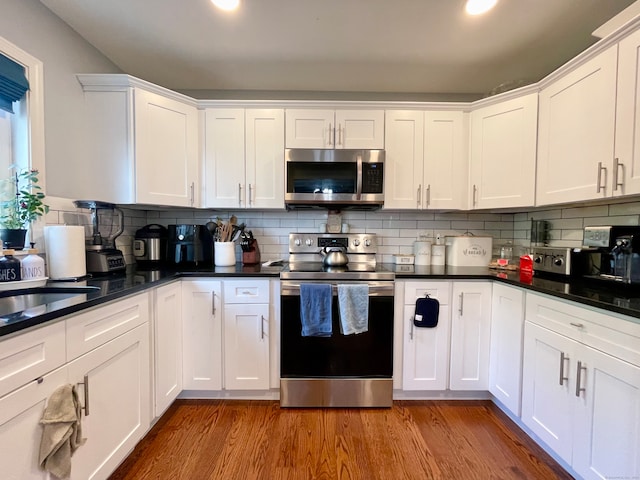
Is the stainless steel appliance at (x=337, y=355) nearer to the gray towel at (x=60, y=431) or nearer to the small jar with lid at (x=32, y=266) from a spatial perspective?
the gray towel at (x=60, y=431)

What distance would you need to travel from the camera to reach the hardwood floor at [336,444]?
1.50 metres

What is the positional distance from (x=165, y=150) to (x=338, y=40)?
1411 mm

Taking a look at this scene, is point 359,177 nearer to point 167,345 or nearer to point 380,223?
point 380,223

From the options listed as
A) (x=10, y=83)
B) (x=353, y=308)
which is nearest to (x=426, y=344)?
(x=353, y=308)

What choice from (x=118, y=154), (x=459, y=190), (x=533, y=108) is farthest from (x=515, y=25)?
(x=118, y=154)

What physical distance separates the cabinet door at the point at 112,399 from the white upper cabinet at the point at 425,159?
75.5 inches

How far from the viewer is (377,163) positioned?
2223 millimetres

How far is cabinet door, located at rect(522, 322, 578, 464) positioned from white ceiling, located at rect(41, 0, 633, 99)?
5.88 ft

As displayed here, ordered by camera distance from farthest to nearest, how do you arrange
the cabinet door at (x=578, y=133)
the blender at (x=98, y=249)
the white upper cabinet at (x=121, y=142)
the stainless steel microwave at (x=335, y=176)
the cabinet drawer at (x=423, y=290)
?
the stainless steel microwave at (x=335, y=176) < the cabinet drawer at (x=423, y=290) < the white upper cabinet at (x=121, y=142) < the blender at (x=98, y=249) < the cabinet door at (x=578, y=133)

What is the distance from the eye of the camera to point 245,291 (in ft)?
6.61

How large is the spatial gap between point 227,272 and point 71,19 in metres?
1.78

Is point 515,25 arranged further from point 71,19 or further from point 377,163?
point 71,19

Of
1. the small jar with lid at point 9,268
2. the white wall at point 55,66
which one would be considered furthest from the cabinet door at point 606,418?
the white wall at point 55,66

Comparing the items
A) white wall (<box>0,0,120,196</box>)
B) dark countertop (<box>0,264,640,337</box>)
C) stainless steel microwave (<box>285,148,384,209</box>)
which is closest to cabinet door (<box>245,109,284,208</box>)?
stainless steel microwave (<box>285,148,384,209</box>)
